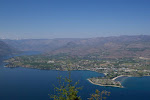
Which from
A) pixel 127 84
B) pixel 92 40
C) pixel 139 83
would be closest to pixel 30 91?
pixel 127 84

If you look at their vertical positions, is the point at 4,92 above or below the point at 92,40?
below

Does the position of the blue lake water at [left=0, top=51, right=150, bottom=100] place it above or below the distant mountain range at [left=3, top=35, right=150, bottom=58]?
below

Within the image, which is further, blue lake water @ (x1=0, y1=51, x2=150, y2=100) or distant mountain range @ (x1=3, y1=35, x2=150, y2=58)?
distant mountain range @ (x1=3, y1=35, x2=150, y2=58)

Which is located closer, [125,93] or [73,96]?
[73,96]

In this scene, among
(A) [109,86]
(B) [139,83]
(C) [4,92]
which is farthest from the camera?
(B) [139,83]

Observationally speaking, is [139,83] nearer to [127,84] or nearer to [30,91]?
[127,84]

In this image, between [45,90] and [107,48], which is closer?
[45,90]

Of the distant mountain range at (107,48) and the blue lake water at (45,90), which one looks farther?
the distant mountain range at (107,48)

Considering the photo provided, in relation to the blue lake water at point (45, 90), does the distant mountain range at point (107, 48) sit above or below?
above

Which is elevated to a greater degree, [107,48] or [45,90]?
[107,48]

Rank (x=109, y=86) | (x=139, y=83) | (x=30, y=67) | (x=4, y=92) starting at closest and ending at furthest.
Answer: (x=4, y=92)
(x=109, y=86)
(x=139, y=83)
(x=30, y=67)
